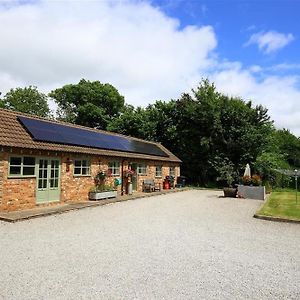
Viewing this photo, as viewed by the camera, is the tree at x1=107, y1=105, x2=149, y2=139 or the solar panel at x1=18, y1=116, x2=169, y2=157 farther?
the tree at x1=107, y1=105, x2=149, y2=139

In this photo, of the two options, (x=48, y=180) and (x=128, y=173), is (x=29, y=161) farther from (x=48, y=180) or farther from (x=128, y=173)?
(x=128, y=173)

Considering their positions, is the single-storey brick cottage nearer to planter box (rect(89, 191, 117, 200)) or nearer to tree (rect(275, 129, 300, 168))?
planter box (rect(89, 191, 117, 200))

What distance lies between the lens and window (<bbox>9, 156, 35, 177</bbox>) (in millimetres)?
13276

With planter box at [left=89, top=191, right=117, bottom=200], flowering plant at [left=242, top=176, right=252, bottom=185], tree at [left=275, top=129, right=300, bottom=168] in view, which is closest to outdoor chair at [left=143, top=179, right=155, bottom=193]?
planter box at [left=89, top=191, right=117, bottom=200]

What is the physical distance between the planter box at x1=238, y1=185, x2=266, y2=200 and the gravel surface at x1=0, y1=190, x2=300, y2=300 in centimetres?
975

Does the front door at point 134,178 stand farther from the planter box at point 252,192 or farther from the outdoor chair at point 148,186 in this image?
the planter box at point 252,192

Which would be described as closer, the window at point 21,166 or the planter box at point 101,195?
the window at point 21,166

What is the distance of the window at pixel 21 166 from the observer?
13.3 meters

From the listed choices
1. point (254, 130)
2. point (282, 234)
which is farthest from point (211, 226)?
point (254, 130)

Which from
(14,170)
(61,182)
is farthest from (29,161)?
(61,182)

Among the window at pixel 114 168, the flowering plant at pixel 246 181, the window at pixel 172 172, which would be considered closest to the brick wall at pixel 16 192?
the window at pixel 114 168

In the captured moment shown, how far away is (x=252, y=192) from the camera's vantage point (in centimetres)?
2167

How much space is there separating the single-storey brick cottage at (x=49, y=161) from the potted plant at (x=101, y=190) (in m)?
0.29

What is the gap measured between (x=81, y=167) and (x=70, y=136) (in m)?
2.02
